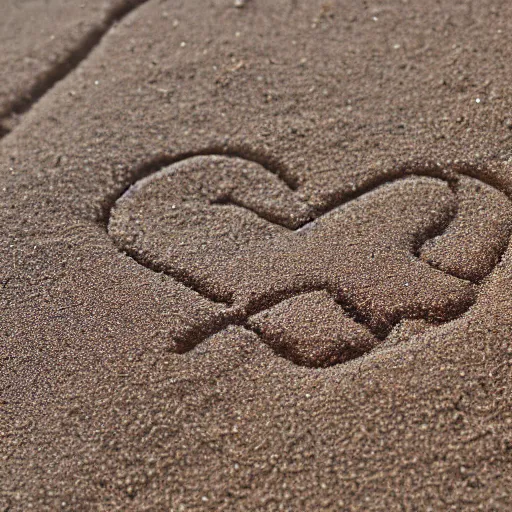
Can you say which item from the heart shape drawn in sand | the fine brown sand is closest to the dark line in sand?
the fine brown sand

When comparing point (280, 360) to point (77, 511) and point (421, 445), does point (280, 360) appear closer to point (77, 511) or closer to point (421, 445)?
point (421, 445)

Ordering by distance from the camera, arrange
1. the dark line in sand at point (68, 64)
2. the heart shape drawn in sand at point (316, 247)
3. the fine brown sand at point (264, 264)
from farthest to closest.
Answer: the dark line in sand at point (68, 64)
the heart shape drawn in sand at point (316, 247)
the fine brown sand at point (264, 264)

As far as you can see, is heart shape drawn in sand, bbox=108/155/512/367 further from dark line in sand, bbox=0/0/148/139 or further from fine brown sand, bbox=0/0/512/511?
dark line in sand, bbox=0/0/148/139

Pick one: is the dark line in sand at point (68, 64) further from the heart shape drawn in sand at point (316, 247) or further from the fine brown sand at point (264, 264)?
the heart shape drawn in sand at point (316, 247)

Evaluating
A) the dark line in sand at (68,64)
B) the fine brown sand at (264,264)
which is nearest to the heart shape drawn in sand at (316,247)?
the fine brown sand at (264,264)

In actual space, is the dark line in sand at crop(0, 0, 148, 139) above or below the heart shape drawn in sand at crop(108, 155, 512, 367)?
above

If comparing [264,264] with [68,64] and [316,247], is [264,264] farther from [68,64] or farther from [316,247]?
[68,64]
